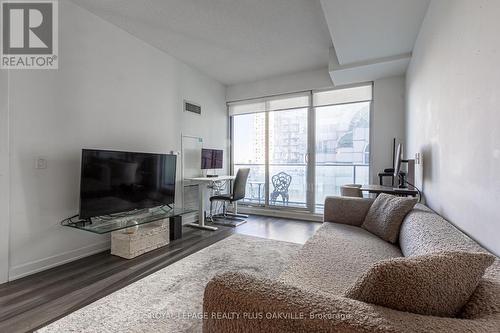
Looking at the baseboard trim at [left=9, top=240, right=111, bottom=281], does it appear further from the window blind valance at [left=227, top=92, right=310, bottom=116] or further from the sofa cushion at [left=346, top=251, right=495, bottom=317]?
the window blind valance at [left=227, top=92, right=310, bottom=116]

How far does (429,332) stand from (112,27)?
3811mm

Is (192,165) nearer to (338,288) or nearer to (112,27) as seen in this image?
(112,27)

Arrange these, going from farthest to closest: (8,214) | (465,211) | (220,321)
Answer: (8,214) → (465,211) → (220,321)

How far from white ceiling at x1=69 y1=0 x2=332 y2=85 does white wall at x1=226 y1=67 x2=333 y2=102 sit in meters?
0.21

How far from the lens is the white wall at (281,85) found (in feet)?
14.0

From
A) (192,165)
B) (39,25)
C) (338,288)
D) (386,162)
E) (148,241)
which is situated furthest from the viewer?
(192,165)

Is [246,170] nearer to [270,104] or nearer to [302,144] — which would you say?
[302,144]

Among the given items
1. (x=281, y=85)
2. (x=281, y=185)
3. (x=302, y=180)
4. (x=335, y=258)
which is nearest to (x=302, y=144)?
(x=302, y=180)

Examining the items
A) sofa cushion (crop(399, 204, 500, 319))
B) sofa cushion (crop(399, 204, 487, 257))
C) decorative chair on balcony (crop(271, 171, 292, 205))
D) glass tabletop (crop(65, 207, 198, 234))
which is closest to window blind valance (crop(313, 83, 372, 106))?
decorative chair on balcony (crop(271, 171, 292, 205))

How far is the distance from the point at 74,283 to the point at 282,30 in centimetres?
354

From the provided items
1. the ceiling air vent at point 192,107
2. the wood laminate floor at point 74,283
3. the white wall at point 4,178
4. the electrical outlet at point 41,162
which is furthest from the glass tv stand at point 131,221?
the ceiling air vent at point 192,107

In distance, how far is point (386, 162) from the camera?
3881mm

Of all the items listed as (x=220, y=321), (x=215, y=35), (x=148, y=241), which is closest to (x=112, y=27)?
(x=215, y=35)

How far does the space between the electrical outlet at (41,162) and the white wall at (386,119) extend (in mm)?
4433
